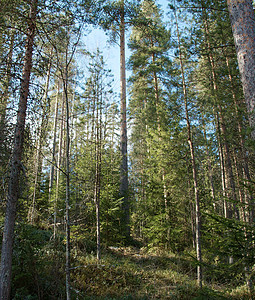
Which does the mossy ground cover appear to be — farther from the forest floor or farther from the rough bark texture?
the rough bark texture

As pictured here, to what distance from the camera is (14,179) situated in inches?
178

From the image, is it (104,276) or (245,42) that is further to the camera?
(104,276)

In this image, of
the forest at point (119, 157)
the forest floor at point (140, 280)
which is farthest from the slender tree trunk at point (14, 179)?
the forest floor at point (140, 280)

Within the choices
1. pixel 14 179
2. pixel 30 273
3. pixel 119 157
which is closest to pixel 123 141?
pixel 119 157

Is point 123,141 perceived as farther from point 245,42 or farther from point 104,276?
point 245,42

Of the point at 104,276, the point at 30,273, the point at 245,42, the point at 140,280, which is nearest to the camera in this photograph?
the point at 245,42

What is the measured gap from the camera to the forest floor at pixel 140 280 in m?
5.60

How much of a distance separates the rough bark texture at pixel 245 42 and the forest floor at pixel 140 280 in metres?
4.26

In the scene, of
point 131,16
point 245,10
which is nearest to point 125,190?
point 245,10

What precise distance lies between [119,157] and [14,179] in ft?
19.5

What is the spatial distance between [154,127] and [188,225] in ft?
16.1

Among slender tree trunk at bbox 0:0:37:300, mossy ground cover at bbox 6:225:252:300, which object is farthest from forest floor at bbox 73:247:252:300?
slender tree trunk at bbox 0:0:37:300

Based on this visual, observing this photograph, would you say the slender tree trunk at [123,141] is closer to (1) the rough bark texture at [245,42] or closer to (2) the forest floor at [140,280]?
(2) the forest floor at [140,280]

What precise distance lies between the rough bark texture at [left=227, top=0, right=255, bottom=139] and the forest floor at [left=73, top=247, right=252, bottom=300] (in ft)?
14.0
